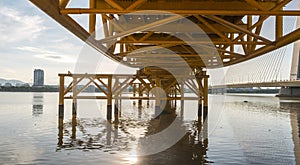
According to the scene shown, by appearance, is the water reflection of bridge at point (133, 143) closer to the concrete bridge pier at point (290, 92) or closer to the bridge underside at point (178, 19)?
the bridge underside at point (178, 19)

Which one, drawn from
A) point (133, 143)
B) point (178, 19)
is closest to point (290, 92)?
point (133, 143)

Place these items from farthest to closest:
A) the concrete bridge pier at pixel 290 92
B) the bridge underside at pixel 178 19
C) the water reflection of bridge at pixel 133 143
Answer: the concrete bridge pier at pixel 290 92 < the water reflection of bridge at pixel 133 143 < the bridge underside at pixel 178 19

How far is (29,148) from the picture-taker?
10.1 m

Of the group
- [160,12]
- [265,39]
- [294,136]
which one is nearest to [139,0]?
[160,12]

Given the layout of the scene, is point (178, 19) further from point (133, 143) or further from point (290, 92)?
point (290, 92)

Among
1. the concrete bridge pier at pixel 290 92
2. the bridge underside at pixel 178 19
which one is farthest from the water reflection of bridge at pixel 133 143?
the concrete bridge pier at pixel 290 92

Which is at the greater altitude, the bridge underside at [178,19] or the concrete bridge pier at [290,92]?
the bridge underside at [178,19]

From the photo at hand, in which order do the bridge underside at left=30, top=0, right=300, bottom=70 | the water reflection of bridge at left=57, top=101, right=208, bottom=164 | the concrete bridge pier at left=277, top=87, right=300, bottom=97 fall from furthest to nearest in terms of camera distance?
the concrete bridge pier at left=277, top=87, right=300, bottom=97 < the water reflection of bridge at left=57, top=101, right=208, bottom=164 < the bridge underside at left=30, top=0, right=300, bottom=70

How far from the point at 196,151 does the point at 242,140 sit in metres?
3.23

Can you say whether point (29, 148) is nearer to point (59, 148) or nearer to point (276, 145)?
point (59, 148)

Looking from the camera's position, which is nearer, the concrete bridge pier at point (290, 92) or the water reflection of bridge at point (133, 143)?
the water reflection of bridge at point (133, 143)

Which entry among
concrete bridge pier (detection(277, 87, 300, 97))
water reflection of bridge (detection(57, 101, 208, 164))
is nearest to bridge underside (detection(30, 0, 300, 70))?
water reflection of bridge (detection(57, 101, 208, 164))

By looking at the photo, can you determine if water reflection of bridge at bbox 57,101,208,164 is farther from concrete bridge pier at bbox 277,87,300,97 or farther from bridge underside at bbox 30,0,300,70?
concrete bridge pier at bbox 277,87,300,97

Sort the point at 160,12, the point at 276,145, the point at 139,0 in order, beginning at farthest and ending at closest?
1. the point at 276,145
2. the point at 160,12
3. the point at 139,0
